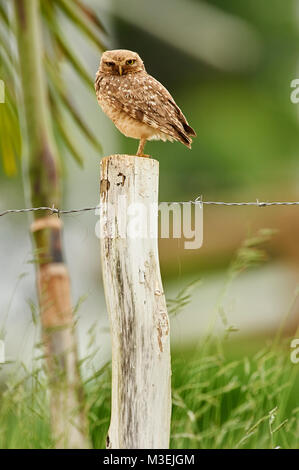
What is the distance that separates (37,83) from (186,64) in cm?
539

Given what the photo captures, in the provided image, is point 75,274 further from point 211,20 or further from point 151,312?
point 151,312

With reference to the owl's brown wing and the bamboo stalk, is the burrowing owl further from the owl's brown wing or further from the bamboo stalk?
the bamboo stalk

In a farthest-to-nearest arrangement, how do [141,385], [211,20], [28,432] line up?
[211,20]
[28,432]
[141,385]

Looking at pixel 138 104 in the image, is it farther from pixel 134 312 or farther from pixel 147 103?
pixel 134 312

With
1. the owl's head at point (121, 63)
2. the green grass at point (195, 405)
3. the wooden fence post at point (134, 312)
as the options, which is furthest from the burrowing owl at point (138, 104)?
the green grass at point (195, 405)

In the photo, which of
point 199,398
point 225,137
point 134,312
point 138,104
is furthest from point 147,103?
point 225,137

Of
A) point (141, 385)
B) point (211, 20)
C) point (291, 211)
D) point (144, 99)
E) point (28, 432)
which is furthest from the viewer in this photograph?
point (291, 211)

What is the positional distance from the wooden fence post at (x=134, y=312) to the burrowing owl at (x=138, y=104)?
0.35 metres

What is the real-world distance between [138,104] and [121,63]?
0.20 meters

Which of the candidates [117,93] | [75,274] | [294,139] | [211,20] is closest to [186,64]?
[211,20]

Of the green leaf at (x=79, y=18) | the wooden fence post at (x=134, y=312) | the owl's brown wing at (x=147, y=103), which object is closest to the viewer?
the wooden fence post at (x=134, y=312)

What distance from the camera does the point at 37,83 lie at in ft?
8.67

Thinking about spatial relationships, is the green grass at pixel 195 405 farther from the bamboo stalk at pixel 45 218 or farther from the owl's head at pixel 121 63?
the owl's head at pixel 121 63

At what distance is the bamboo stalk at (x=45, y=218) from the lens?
7.59 feet
